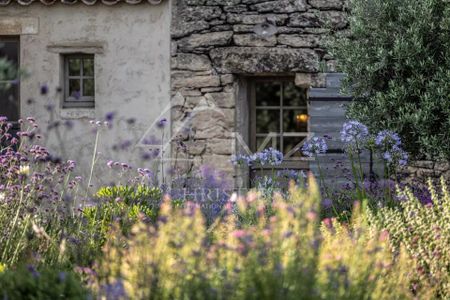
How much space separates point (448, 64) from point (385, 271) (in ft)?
14.0

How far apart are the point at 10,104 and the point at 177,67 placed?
7.80 ft

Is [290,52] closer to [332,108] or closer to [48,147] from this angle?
[332,108]

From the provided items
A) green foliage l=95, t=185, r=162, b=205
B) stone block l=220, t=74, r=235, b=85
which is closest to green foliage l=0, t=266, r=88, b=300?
green foliage l=95, t=185, r=162, b=205

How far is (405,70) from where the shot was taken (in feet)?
27.3

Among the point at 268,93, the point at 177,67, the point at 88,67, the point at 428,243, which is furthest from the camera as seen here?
the point at 268,93

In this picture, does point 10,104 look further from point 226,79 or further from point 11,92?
point 226,79

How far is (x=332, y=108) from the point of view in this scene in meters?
10.2

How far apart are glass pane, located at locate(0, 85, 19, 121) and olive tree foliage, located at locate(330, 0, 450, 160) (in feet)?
15.3

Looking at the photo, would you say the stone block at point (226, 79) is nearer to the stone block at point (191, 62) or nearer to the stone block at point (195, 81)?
the stone block at point (195, 81)

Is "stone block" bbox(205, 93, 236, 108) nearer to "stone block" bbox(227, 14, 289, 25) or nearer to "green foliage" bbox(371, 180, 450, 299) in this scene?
"stone block" bbox(227, 14, 289, 25)

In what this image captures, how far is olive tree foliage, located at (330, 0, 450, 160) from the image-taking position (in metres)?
8.04

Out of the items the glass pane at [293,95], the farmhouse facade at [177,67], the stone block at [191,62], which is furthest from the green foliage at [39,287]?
the glass pane at [293,95]

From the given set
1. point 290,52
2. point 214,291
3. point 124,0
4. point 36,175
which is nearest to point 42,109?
point 124,0

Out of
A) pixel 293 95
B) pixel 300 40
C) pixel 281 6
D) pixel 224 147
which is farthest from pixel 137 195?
pixel 293 95
